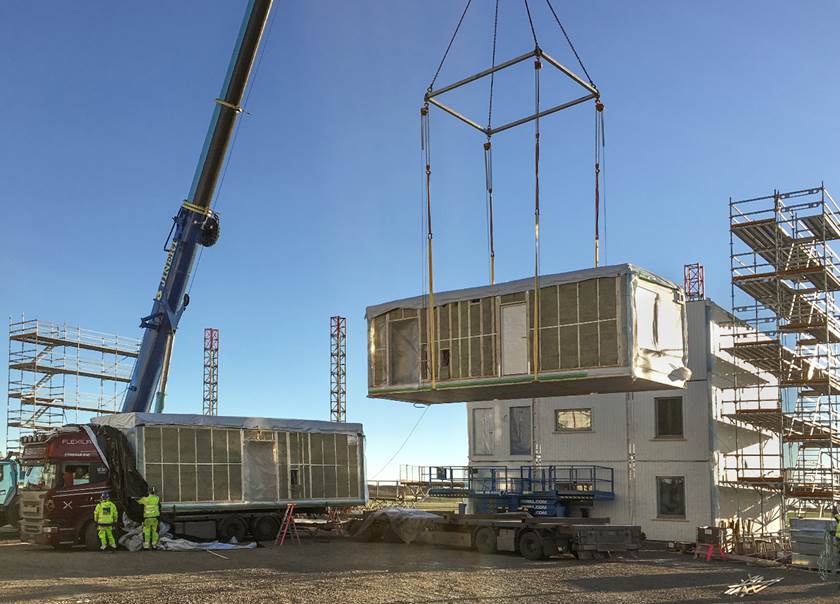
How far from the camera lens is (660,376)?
18.7m

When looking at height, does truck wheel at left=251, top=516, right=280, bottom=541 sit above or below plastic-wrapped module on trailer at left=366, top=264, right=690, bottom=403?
below

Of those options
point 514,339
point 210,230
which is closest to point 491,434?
point 210,230

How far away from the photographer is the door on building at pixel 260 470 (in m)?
26.9

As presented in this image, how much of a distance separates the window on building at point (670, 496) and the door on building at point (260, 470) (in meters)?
12.4

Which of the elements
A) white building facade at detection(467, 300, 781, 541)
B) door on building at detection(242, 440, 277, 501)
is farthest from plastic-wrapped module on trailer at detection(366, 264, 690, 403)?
white building facade at detection(467, 300, 781, 541)

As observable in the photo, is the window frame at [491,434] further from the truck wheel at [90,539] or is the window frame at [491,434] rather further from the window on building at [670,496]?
the truck wheel at [90,539]

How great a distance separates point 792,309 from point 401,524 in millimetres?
15500

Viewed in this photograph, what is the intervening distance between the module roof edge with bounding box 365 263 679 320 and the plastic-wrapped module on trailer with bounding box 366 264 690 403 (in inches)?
0.9

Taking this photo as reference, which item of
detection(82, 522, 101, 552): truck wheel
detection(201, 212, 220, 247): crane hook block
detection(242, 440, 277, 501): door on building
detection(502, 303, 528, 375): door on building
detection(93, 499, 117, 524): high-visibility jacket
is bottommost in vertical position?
detection(82, 522, 101, 552): truck wheel

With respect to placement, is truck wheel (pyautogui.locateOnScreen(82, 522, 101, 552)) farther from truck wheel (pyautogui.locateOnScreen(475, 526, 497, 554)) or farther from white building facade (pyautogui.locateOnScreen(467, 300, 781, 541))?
white building facade (pyautogui.locateOnScreen(467, 300, 781, 541))

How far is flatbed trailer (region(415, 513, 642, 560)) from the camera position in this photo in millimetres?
22250

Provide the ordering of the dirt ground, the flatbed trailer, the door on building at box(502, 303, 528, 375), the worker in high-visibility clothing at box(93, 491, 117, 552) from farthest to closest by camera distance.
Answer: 1. the worker in high-visibility clothing at box(93, 491, 117, 552)
2. the flatbed trailer
3. the door on building at box(502, 303, 528, 375)
4. the dirt ground

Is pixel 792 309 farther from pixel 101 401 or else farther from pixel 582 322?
pixel 101 401

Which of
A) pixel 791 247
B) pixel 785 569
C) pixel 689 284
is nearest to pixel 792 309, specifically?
pixel 791 247
